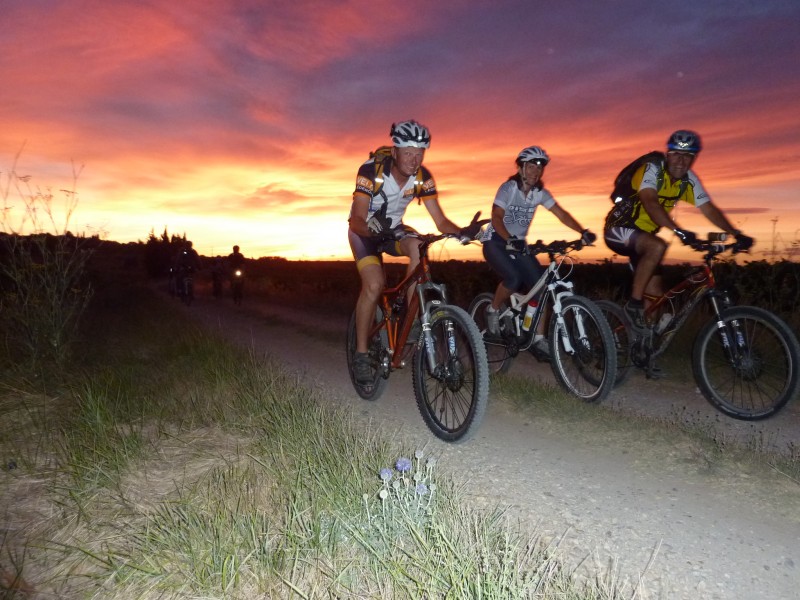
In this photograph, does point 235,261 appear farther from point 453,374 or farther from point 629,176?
point 453,374

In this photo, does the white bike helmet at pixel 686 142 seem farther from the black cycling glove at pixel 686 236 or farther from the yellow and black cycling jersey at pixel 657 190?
the black cycling glove at pixel 686 236

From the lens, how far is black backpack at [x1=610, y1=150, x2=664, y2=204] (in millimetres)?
5434

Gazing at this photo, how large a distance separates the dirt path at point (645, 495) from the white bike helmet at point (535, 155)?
8.26 feet

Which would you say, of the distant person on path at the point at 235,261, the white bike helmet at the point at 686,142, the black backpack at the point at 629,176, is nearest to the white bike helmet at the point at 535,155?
the black backpack at the point at 629,176

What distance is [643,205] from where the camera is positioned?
17.9 ft

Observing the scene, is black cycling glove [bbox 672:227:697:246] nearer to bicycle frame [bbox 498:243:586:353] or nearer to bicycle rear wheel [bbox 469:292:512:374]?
bicycle frame [bbox 498:243:586:353]

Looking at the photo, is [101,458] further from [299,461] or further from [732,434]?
[732,434]

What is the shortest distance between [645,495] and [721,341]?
231cm

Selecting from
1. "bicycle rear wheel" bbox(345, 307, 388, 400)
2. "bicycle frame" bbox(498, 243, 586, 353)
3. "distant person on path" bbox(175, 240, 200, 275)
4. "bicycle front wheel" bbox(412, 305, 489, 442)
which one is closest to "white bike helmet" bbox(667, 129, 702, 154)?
"bicycle frame" bbox(498, 243, 586, 353)

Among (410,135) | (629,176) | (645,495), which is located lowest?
(645,495)

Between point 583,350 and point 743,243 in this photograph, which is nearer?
point 743,243

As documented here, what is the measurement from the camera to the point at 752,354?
4695mm

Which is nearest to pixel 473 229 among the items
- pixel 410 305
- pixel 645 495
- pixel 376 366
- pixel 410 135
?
pixel 410 305

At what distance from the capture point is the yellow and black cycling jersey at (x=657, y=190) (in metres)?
5.38
